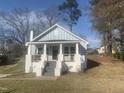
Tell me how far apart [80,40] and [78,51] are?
1.36 metres

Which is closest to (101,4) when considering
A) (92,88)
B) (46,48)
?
(46,48)

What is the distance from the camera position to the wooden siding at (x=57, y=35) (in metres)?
31.0

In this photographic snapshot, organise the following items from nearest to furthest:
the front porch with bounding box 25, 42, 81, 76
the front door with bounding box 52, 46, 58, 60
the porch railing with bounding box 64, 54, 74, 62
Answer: the front porch with bounding box 25, 42, 81, 76 < the porch railing with bounding box 64, 54, 74, 62 < the front door with bounding box 52, 46, 58, 60

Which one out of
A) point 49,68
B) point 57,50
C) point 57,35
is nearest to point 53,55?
point 57,50

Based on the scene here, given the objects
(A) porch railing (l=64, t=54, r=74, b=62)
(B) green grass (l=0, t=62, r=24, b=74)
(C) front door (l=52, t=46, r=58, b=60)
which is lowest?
(B) green grass (l=0, t=62, r=24, b=74)

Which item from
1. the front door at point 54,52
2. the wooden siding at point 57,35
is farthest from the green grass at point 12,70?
the wooden siding at point 57,35

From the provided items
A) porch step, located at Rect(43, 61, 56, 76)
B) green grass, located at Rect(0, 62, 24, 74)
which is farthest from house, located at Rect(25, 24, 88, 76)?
green grass, located at Rect(0, 62, 24, 74)

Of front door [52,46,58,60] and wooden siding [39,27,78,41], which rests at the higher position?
wooden siding [39,27,78,41]

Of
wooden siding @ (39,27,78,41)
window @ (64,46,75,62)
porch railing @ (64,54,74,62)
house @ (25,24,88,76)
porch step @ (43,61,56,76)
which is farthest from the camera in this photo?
Result: wooden siding @ (39,27,78,41)

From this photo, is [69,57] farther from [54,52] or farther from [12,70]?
[12,70]

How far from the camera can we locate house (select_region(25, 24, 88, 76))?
29.5 m

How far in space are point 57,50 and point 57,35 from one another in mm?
1916

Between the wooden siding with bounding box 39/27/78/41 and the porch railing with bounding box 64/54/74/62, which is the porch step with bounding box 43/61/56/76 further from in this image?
the wooden siding with bounding box 39/27/78/41

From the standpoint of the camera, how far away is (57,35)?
31.4m
